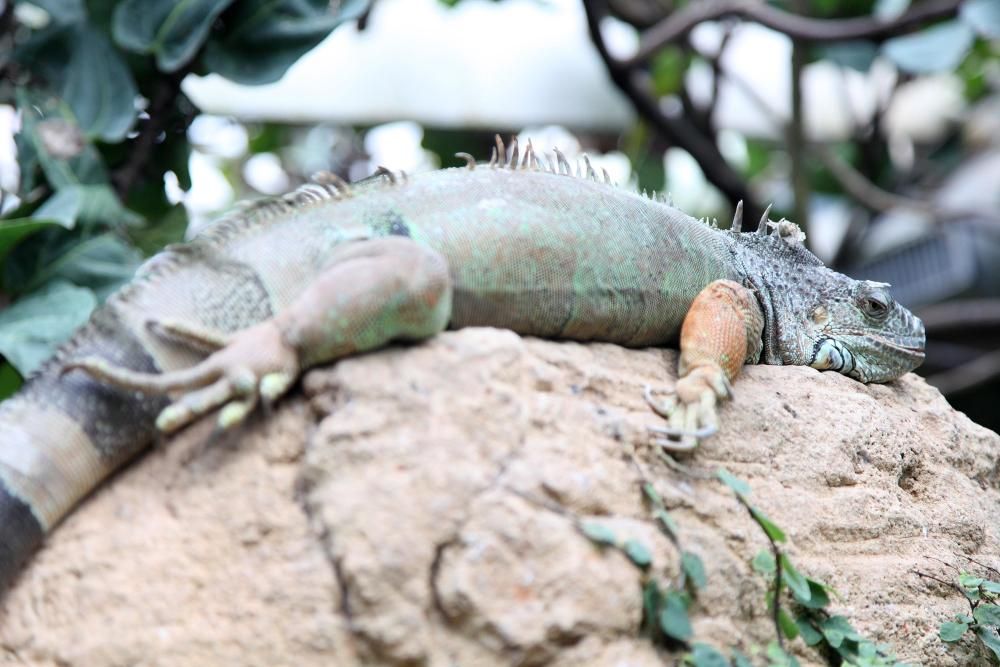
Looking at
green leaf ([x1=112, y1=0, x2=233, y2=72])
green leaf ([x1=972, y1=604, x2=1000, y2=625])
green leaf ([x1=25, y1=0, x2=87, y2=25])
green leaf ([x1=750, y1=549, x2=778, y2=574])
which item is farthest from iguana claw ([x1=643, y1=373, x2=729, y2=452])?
green leaf ([x1=25, y1=0, x2=87, y2=25])

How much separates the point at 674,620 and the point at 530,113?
6.18 m

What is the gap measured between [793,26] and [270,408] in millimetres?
5158

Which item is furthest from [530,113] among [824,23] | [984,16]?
[984,16]

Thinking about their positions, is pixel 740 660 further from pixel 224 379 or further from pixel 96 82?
pixel 96 82

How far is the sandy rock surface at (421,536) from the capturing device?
2.53m

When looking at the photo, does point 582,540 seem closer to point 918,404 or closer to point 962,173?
point 918,404

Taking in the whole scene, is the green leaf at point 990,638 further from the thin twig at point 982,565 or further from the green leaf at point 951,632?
the thin twig at point 982,565

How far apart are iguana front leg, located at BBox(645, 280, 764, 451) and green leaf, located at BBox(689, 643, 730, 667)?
61 centimetres

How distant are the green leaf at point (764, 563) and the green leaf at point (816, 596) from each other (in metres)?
0.14

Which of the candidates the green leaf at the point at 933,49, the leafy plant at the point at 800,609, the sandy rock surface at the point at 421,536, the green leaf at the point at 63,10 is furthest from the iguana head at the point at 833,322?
the green leaf at the point at 63,10

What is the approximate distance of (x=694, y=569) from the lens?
2824 mm

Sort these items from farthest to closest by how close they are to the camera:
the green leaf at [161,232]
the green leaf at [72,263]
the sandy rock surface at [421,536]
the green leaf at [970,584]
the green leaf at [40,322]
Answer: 1. the green leaf at [161,232]
2. the green leaf at [72,263]
3. the green leaf at [40,322]
4. the green leaf at [970,584]
5. the sandy rock surface at [421,536]

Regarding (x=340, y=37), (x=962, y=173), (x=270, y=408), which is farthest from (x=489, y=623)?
(x=962, y=173)

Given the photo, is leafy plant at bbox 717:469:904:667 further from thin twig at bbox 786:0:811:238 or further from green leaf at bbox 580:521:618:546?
thin twig at bbox 786:0:811:238
